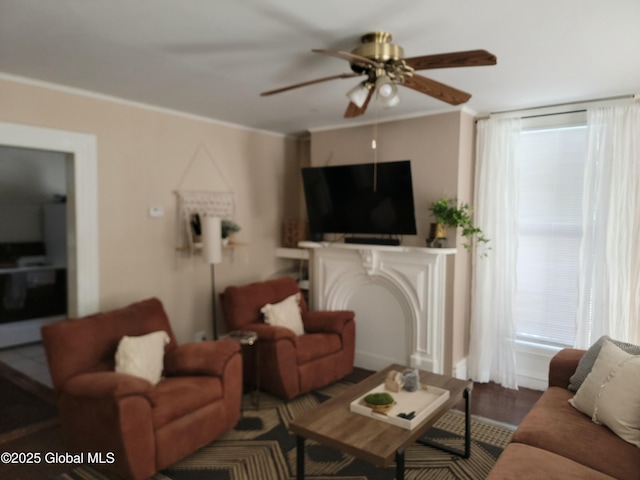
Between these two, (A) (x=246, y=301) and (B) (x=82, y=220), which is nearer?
(B) (x=82, y=220)

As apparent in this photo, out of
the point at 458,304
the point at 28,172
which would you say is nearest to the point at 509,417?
the point at 458,304

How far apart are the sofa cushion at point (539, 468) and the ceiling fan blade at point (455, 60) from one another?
179 cm

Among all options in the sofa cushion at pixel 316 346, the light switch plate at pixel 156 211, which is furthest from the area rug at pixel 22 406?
the sofa cushion at pixel 316 346

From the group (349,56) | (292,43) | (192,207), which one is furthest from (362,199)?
(349,56)

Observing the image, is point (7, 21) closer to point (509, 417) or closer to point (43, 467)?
point (43, 467)

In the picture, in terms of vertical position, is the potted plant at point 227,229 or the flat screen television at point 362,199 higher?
the flat screen television at point 362,199

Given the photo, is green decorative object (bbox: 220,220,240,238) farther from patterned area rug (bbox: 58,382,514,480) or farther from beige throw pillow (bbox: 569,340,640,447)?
beige throw pillow (bbox: 569,340,640,447)

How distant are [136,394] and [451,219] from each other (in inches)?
106

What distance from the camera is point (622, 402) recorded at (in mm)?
2172

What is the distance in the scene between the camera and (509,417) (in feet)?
10.8

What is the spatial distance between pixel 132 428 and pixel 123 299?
1501 millimetres

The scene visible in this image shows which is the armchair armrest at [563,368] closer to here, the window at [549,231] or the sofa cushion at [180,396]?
the window at [549,231]

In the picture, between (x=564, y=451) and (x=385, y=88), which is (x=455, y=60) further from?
(x=564, y=451)

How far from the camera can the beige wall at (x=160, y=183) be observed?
3289 millimetres
